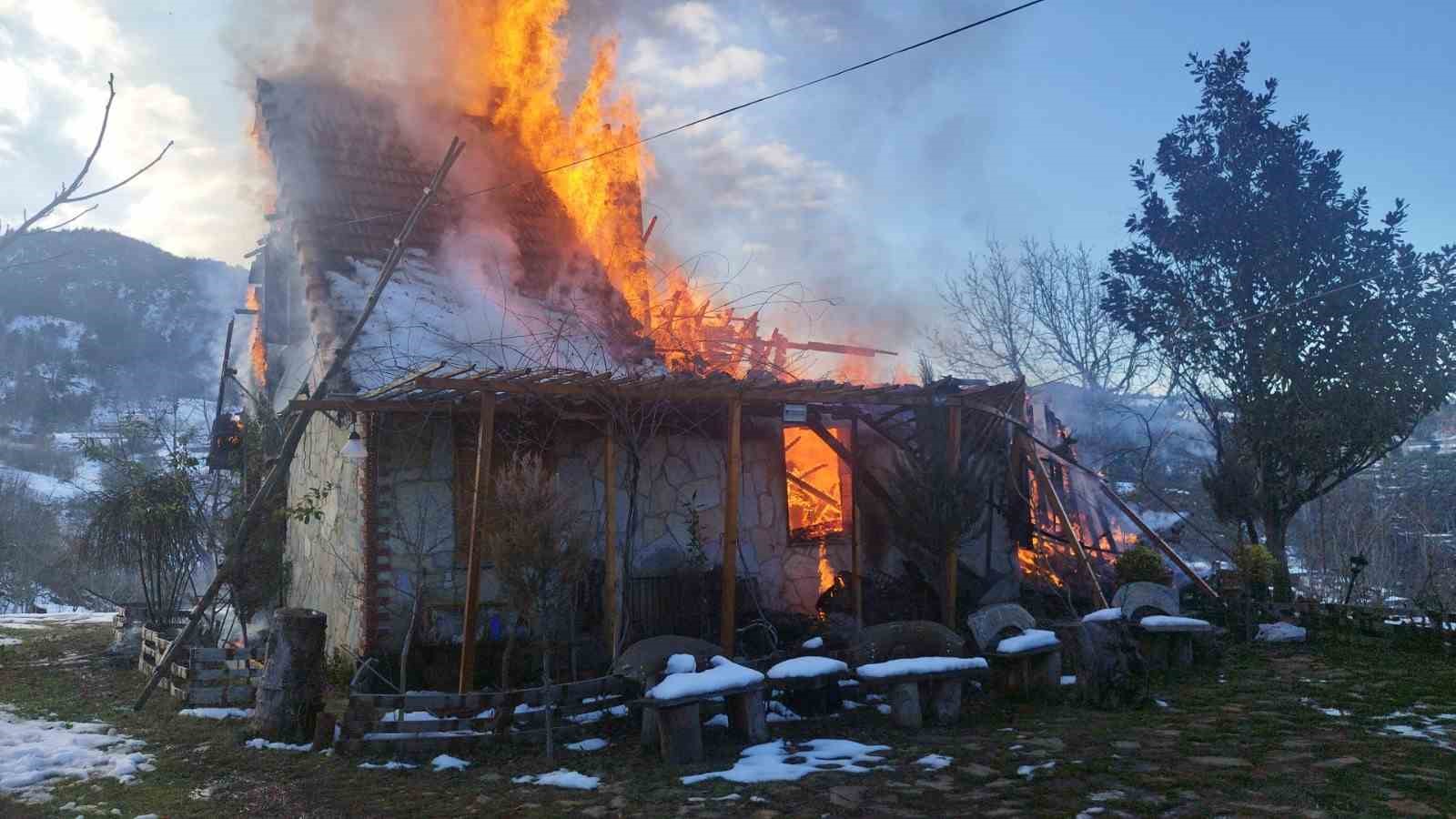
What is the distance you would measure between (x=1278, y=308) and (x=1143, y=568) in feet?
16.9

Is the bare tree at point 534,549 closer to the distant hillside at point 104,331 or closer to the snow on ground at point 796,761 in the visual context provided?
the snow on ground at point 796,761

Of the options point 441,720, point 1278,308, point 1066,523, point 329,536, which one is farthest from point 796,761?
point 1278,308

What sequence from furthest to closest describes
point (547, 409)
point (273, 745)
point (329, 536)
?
point (329, 536)
point (547, 409)
point (273, 745)

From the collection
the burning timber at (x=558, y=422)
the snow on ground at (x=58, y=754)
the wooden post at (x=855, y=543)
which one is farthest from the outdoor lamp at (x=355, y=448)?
the wooden post at (x=855, y=543)

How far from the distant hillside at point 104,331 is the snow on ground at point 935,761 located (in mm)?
77234

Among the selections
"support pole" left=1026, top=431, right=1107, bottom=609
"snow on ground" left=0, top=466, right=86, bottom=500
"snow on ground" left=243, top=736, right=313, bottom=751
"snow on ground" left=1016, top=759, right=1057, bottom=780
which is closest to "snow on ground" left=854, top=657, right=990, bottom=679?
"snow on ground" left=1016, top=759, right=1057, bottom=780

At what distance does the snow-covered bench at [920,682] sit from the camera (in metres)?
7.62

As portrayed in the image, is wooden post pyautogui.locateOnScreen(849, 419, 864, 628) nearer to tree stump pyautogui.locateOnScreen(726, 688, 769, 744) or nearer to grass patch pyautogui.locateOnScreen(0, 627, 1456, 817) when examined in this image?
grass patch pyautogui.locateOnScreen(0, 627, 1456, 817)

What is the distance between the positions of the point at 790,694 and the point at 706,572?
2.93 metres

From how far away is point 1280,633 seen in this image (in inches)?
465

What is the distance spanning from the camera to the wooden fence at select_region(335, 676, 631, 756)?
741 centimetres

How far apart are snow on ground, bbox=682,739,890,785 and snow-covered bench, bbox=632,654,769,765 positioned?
23 centimetres

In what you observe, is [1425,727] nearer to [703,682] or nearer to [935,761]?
[935,761]

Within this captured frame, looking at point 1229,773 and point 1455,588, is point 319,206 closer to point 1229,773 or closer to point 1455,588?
point 1229,773
